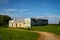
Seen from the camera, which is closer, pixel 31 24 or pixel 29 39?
pixel 29 39

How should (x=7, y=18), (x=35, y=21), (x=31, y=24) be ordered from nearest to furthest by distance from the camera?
1. (x=31, y=24)
2. (x=35, y=21)
3. (x=7, y=18)

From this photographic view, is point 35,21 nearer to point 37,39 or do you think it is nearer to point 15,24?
point 15,24

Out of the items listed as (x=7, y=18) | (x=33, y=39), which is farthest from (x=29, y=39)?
(x=7, y=18)

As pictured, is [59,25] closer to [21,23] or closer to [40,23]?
[40,23]

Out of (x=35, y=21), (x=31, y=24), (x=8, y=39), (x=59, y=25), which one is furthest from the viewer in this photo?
(x=35, y=21)

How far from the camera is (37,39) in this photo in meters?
12.1

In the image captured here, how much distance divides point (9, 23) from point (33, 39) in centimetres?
2206

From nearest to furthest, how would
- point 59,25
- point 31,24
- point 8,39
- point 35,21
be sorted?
point 8,39 → point 59,25 → point 31,24 → point 35,21

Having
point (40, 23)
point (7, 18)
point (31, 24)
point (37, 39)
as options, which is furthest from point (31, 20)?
point (37, 39)

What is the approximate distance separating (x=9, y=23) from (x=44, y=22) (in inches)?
284

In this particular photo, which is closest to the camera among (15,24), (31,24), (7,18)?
(31,24)

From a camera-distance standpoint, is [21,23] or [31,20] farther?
[21,23]

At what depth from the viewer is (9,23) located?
1323 inches

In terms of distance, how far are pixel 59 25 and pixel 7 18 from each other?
1476 centimetres
